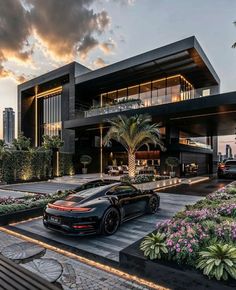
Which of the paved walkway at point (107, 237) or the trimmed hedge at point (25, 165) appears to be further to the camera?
the trimmed hedge at point (25, 165)

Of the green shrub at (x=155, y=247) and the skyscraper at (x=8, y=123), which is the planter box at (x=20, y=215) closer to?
the green shrub at (x=155, y=247)

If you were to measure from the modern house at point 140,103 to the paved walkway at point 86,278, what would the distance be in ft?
41.6

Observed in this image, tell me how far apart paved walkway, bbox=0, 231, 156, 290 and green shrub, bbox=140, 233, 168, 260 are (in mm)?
430

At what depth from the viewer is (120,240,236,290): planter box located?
104 inches

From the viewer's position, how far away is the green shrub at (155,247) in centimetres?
319

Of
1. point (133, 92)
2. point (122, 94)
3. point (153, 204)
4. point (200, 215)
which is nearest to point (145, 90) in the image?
point (133, 92)

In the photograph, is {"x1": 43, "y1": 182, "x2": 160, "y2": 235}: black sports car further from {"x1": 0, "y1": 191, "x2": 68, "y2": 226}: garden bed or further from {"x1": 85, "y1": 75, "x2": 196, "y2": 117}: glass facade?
{"x1": 85, "y1": 75, "x2": 196, "y2": 117}: glass facade

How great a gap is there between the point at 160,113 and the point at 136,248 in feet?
43.4

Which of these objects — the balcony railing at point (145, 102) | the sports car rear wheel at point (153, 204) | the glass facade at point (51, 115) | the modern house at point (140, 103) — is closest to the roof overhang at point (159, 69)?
the modern house at point (140, 103)

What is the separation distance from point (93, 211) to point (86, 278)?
1.49 metres

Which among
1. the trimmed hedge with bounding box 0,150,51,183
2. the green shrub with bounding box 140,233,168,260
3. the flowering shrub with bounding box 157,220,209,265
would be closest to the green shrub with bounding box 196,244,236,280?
the flowering shrub with bounding box 157,220,209,265

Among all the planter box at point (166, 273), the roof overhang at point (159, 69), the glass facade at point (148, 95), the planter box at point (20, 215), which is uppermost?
the roof overhang at point (159, 69)

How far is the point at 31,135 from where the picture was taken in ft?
100

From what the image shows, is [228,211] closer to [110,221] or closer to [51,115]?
[110,221]
